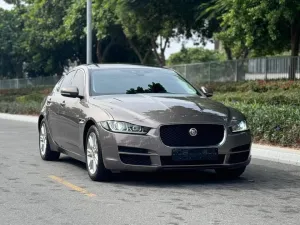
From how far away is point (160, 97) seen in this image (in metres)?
10.1

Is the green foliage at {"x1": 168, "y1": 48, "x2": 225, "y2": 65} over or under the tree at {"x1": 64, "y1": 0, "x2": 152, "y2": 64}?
under

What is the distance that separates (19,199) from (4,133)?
1202 cm

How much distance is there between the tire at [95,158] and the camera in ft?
31.4

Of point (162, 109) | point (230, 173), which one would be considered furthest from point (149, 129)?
point (230, 173)

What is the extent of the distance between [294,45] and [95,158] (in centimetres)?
2273

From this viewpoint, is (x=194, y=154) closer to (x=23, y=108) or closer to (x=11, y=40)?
(x=23, y=108)

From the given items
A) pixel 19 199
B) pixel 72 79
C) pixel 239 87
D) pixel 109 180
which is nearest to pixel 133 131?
pixel 109 180

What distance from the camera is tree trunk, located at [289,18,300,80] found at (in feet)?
98.9

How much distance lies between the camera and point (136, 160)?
9.29 meters

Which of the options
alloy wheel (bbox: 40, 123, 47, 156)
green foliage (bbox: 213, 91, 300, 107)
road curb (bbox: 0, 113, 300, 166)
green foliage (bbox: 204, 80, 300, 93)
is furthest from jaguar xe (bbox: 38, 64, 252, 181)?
green foliage (bbox: 204, 80, 300, 93)

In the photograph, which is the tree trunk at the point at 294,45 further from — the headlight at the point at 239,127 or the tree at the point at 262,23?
the headlight at the point at 239,127

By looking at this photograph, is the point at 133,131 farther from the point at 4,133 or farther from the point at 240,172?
the point at 4,133

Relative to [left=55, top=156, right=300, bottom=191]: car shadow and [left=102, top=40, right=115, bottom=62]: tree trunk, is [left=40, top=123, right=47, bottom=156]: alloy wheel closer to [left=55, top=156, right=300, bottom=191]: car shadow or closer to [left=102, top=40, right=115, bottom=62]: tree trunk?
[left=55, top=156, right=300, bottom=191]: car shadow

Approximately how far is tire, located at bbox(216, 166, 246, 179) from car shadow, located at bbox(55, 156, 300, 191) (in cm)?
7
